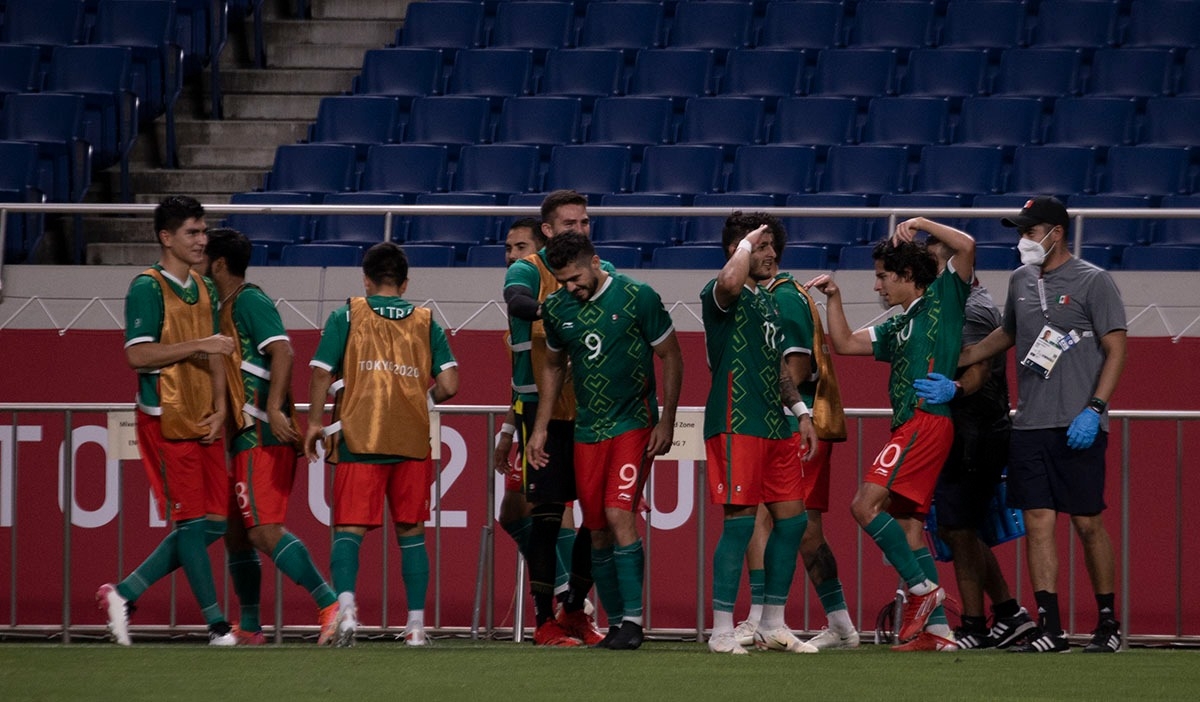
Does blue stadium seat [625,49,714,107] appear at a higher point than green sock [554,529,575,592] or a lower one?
higher

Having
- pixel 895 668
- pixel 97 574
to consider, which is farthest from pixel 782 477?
pixel 97 574

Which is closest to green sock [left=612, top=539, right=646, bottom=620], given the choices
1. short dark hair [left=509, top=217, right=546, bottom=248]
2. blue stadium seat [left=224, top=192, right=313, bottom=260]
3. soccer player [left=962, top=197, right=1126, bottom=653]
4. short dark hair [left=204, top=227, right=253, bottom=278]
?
soccer player [left=962, top=197, right=1126, bottom=653]

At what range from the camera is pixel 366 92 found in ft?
48.6

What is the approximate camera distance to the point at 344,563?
715 cm

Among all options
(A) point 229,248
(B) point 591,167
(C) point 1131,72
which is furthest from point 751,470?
(C) point 1131,72

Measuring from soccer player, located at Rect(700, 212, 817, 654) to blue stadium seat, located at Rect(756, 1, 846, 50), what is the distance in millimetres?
8180

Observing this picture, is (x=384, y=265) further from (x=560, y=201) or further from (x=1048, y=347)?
(x=1048, y=347)

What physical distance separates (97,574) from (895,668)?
547 cm

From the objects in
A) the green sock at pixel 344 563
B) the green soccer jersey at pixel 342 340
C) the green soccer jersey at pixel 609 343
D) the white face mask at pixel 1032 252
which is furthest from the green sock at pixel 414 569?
the white face mask at pixel 1032 252

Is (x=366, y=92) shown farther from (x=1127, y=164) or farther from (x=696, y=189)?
(x=1127, y=164)

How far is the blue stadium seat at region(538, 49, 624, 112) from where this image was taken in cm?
1439

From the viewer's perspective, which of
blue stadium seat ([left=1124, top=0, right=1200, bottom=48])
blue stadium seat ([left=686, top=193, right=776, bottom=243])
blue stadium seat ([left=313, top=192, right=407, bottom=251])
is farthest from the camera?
blue stadium seat ([left=1124, top=0, right=1200, bottom=48])

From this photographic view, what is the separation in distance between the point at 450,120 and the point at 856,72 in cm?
370

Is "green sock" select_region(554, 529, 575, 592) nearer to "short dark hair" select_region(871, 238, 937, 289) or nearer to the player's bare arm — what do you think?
the player's bare arm
